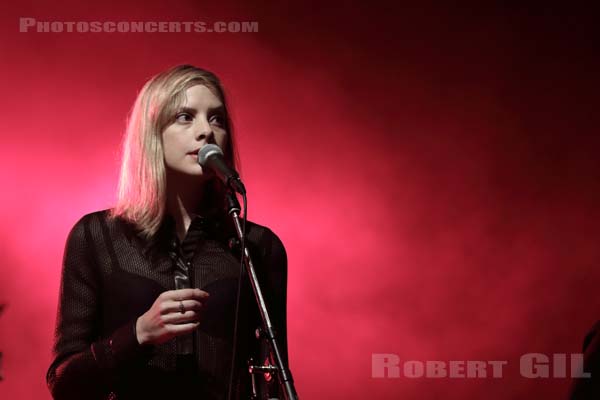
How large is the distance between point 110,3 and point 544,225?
1.98 m

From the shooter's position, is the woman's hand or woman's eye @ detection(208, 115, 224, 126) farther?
woman's eye @ detection(208, 115, 224, 126)

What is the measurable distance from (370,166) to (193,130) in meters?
1.43

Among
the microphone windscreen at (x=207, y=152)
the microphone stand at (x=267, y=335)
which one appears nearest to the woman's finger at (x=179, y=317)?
the microphone stand at (x=267, y=335)

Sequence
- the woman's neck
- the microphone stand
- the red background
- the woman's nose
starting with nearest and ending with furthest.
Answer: the microphone stand, the woman's nose, the woman's neck, the red background

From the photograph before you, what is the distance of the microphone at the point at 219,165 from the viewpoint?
59.2 inches

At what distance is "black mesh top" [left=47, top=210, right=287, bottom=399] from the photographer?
5.50 ft

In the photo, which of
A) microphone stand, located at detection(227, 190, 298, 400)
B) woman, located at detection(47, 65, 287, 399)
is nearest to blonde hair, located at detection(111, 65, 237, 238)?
woman, located at detection(47, 65, 287, 399)

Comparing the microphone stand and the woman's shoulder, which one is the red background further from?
the microphone stand

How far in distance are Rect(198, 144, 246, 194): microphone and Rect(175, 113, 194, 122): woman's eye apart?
142 mm

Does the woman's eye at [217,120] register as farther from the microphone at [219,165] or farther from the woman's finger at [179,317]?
the woman's finger at [179,317]

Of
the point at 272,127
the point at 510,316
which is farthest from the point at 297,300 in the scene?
the point at 510,316

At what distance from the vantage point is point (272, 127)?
3.04 meters

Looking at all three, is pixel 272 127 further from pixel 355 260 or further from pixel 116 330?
pixel 116 330

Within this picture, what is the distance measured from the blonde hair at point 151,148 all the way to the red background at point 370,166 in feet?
3.58
